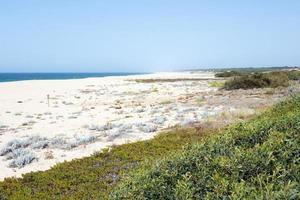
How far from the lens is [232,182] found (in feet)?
15.0

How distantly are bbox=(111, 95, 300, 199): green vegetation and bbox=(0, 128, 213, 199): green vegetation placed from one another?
409 cm

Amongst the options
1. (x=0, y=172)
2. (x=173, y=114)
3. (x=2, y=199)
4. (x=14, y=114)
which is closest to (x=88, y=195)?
(x=2, y=199)

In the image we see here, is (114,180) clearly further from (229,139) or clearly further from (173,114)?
(173,114)

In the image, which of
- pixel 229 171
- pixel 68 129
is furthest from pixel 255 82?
pixel 229 171

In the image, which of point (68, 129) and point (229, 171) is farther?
point (68, 129)

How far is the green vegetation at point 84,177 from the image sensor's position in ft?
33.4

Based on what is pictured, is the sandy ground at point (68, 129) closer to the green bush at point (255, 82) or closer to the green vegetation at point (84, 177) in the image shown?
the green vegetation at point (84, 177)

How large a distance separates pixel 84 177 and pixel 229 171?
283 inches

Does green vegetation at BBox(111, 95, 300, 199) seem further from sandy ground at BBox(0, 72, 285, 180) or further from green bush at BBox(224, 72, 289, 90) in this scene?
green bush at BBox(224, 72, 289, 90)

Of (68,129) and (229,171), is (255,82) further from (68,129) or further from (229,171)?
(229,171)

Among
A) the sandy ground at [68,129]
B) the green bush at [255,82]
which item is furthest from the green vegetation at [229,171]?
the green bush at [255,82]

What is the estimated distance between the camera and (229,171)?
480 centimetres

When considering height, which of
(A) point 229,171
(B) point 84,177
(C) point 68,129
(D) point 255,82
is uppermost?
(A) point 229,171

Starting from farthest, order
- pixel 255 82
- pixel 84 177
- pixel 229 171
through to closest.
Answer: pixel 255 82 < pixel 84 177 < pixel 229 171
